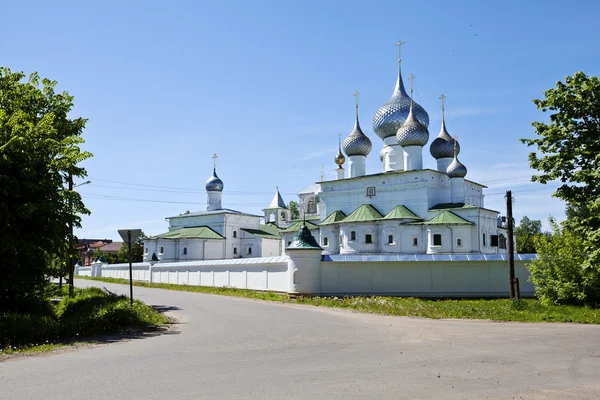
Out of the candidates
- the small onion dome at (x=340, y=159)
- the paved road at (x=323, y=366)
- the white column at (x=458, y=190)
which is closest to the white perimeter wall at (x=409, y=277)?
the paved road at (x=323, y=366)

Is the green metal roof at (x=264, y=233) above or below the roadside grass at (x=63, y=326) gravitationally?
above

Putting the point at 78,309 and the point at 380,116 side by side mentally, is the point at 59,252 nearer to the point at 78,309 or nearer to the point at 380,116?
the point at 78,309

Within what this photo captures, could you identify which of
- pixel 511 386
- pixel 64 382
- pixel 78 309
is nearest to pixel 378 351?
pixel 511 386

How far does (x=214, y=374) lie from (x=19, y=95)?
15.3m

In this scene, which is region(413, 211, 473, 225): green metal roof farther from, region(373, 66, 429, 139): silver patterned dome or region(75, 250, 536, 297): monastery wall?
region(75, 250, 536, 297): monastery wall

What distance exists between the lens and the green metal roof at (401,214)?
3947 centimetres

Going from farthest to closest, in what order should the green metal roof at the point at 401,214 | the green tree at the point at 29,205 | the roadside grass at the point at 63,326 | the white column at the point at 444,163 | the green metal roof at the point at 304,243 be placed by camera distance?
the white column at the point at 444,163 → the green metal roof at the point at 401,214 → the green metal roof at the point at 304,243 → the green tree at the point at 29,205 → the roadside grass at the point at 63,326

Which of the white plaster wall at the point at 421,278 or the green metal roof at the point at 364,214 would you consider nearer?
the white plaster wall at the point at 421,278

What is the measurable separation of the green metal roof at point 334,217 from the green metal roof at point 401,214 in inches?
183

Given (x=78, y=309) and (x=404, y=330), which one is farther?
(x=78, y=309)

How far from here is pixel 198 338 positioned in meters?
12.5

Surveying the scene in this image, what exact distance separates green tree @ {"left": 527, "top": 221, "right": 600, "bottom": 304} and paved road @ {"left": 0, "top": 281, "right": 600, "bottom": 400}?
227 inches

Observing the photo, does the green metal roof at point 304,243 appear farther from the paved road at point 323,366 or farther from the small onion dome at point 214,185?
the small onion dome at point 214,185

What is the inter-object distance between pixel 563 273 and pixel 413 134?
896 inches
